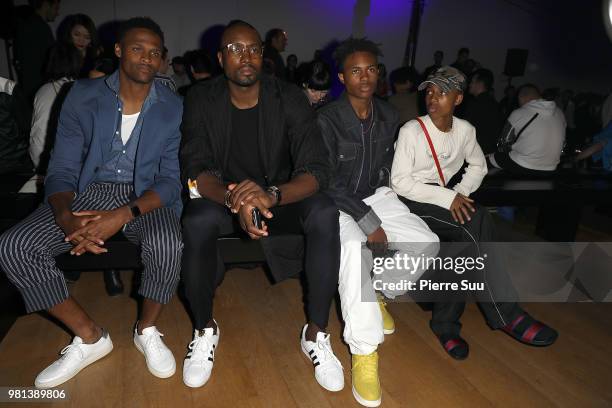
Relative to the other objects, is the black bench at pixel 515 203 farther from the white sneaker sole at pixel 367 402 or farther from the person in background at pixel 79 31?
the person in background at pixel 79 31

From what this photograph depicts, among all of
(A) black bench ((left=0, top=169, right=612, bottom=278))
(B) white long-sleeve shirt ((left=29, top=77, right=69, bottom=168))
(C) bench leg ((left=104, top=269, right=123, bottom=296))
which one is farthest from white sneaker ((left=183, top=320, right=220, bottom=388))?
(B) white long-sleeve shirt ((left=29, top=77, right=69, bottom=168))

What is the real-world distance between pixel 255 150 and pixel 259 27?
7.11 metres

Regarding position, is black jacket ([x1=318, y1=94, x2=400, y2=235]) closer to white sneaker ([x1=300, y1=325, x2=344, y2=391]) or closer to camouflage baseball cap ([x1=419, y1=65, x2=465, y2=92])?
camouflage baseball cap ([x1=419, y1=65, x2=465, y2=92])

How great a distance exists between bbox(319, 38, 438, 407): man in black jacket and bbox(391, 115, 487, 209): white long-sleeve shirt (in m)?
0.07

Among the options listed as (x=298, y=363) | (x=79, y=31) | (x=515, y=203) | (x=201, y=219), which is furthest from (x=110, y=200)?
(x=515, y=203)

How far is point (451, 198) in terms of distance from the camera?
7.59ft

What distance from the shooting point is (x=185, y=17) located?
8125 millimetres

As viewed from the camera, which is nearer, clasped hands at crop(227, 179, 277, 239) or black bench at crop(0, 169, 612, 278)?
clasped hands at crop(227, 179, 277, 239)

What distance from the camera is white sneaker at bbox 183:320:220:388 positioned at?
1.87m

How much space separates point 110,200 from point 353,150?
121 centimetres

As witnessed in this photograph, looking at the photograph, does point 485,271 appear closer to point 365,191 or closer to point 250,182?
point 365,191

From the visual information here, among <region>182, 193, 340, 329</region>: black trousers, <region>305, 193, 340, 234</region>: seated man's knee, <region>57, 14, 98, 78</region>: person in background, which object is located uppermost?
<region>57, 14, 98, 78</region>: person in background

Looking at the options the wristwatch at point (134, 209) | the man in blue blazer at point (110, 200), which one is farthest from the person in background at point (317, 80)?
the wristwatch at point (134, 209)

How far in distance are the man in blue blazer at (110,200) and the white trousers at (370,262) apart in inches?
29.7
